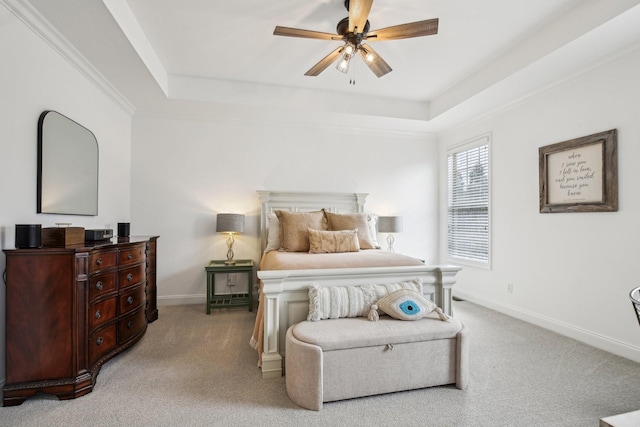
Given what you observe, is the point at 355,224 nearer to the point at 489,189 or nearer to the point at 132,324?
the point at 489,189

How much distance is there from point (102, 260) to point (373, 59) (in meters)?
2.71

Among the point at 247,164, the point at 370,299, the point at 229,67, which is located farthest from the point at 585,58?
the point at 247,164

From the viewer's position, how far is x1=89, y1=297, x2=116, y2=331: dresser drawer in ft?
7.09

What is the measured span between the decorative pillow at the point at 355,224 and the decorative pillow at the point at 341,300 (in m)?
1.35

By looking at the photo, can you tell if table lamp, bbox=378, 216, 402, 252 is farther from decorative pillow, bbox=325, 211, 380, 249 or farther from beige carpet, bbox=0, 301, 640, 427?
beige carpet, bbox=0, 301, 640, 427

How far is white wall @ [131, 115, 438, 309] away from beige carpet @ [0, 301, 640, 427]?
156 centimetres

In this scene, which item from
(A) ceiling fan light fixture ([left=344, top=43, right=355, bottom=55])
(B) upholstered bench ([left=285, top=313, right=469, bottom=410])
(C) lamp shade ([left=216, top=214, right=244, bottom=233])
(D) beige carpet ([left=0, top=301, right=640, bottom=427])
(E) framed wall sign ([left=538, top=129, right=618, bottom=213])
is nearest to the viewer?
(D) beige carpet ([left=0, top=301, right=640, bottom=427])

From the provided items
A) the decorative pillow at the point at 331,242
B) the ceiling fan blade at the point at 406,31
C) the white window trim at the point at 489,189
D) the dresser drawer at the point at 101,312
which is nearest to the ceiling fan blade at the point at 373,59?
the ceiling fan blade at the point at 406,31

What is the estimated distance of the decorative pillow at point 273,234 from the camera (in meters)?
3.74

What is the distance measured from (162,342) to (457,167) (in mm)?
4586

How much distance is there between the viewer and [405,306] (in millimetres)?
2199

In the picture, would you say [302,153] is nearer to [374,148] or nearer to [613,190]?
[374,148]

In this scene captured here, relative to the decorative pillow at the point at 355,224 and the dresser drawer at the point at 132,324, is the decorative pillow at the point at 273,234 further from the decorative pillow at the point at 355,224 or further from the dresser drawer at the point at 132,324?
the dresser drawer at the point at 132,324

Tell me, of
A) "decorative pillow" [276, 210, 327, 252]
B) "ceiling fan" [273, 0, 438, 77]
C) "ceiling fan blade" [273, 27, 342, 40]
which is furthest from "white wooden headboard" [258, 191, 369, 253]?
"ceiling fan blade" [273, 27, 342, 40]
